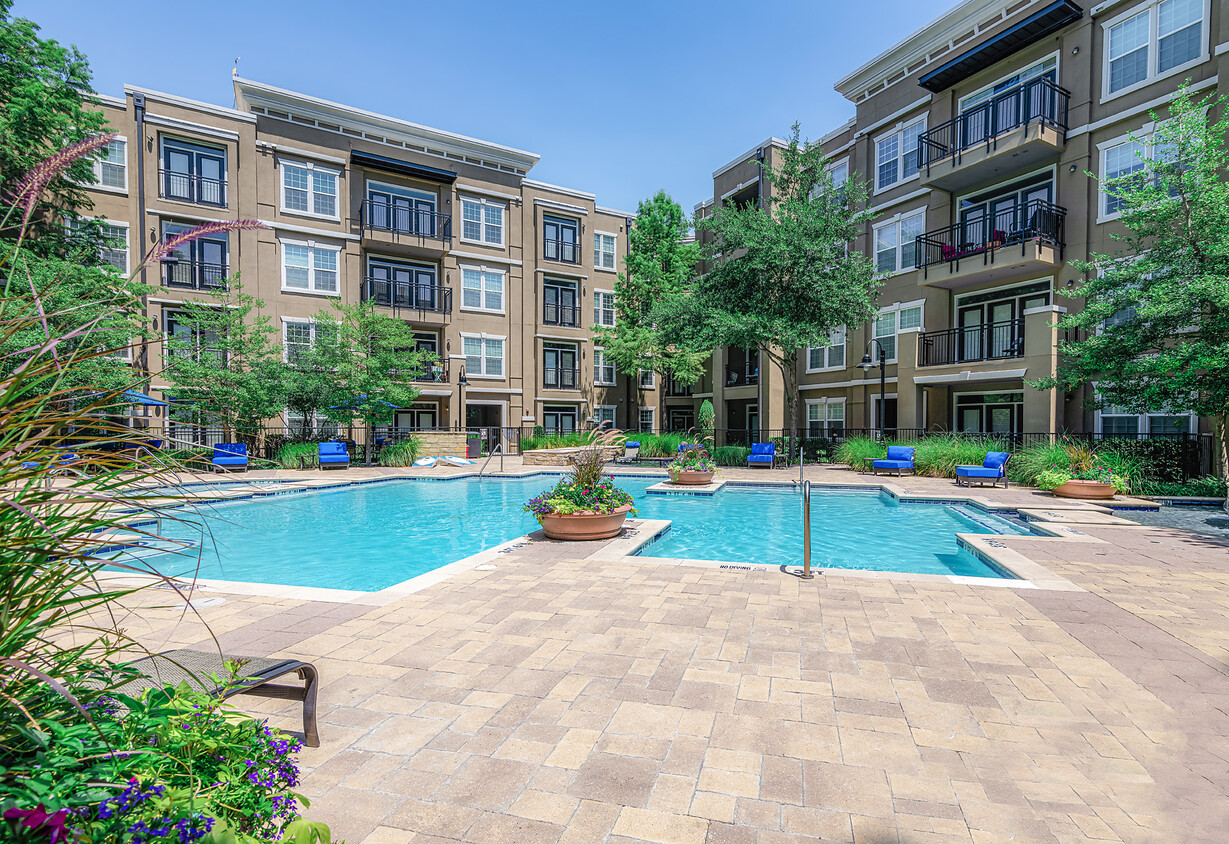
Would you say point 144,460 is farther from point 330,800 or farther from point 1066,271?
point 1066,271

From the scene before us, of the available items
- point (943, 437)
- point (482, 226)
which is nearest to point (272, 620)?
point (943, 437)

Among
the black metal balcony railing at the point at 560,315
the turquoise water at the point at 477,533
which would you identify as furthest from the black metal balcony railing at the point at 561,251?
the turquoise water at the point at 477,533

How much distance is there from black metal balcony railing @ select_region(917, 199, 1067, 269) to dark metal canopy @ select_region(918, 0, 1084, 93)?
4.79m

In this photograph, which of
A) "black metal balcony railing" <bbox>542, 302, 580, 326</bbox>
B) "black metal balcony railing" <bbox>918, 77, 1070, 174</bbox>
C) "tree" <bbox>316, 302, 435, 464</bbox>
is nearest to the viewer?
"black metal balcony railing" <bbox>918, 77, 1070, 174</bbox>

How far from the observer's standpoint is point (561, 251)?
96.6ft

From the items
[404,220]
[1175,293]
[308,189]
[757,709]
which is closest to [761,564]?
[757,709]

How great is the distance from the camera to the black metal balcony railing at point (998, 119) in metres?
16.6

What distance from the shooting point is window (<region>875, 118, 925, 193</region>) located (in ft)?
68.9

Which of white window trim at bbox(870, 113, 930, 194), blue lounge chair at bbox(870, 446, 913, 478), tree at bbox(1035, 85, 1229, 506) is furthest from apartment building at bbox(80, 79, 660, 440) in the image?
tree at bbox(1035, 85, 1229, 506)

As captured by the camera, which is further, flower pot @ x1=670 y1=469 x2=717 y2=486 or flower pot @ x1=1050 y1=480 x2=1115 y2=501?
flower pot @ x1=670 y1=469 x2=717 y2=486

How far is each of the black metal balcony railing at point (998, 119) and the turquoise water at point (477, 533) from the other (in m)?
12.7

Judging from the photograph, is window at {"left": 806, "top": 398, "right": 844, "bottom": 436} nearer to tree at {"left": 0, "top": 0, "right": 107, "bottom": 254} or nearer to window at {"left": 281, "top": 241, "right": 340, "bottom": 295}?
window at {"left": 281, "top": 241, "right": 340, "bottom": 295}

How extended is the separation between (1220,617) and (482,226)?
1083 inches

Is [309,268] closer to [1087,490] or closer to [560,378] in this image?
[560,378]
